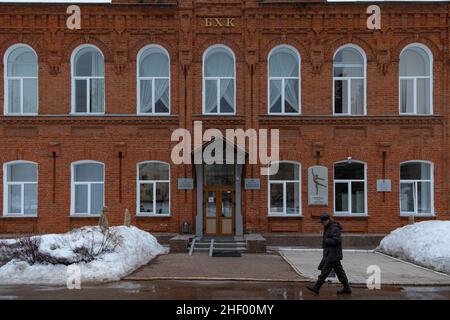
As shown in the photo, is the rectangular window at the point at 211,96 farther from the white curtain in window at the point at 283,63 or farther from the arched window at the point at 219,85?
the white curtain in window at the point at 283,63

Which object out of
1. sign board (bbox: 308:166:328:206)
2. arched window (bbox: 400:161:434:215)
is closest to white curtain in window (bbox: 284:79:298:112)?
sign board (bbox: 308:166:328:206)

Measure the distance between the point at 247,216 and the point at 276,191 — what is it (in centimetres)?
161

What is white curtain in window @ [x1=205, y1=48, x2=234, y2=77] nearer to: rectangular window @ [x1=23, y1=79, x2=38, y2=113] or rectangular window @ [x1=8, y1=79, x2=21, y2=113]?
rectangular window @ [x1=23, y1=79, x2=38, y2=113]

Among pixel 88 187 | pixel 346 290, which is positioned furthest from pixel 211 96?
pixel 346 290

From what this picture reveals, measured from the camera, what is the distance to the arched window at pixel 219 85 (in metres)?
22.6

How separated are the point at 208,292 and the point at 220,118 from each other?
10.9m

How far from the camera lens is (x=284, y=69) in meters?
22.7

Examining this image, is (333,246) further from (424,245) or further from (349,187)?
(349,187)

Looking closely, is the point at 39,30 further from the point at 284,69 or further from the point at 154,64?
the point at 284,69

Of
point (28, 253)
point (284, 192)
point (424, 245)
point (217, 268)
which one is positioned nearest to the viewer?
point (28, 253)

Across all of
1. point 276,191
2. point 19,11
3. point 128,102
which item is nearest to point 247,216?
point 276,191

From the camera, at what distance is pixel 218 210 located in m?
22.2

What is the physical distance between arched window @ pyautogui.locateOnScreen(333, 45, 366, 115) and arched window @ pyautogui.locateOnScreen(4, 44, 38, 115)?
12.5 m

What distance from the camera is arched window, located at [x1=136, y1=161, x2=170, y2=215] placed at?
73.4ft
